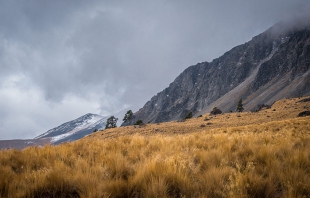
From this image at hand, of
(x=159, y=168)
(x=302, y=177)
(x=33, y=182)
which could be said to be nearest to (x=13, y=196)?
(x=33, y=182)

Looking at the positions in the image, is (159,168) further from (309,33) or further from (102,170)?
(309,33)

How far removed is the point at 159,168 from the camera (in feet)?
11.2

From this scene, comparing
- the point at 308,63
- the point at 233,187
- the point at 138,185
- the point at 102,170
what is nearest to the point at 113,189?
the point at 138,185

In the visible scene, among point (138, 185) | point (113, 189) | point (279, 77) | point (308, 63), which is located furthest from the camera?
point (279, 77)

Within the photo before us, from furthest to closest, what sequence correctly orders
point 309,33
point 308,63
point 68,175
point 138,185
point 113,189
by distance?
point 309,33, point 308,63, point 68,175, point 138,185, point 113,189

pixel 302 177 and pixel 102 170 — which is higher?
pixel 102 170

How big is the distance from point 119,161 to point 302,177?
3.46 m

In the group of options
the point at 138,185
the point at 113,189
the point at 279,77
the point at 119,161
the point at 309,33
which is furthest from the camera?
the point at 309,33

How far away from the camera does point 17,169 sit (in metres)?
4.28

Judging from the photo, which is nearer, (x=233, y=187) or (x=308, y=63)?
(x=233, y=187)

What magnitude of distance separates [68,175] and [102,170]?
62 centimetres

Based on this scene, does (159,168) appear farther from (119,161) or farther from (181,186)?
(119,161)

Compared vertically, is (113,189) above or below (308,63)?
below

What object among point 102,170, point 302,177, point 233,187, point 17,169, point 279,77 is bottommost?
point 302,177
